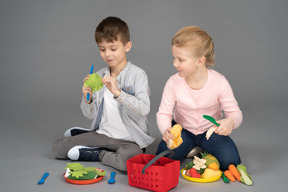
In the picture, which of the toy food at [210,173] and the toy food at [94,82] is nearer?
the toy food at [210,173]

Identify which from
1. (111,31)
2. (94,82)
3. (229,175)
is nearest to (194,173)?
(229,175)

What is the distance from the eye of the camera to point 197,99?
9.72ft

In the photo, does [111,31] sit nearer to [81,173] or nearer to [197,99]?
[197,99]

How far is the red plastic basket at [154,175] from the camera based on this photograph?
249 cm

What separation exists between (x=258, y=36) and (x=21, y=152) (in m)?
3.36

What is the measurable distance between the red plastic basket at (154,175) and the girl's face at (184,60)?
22.8 inches

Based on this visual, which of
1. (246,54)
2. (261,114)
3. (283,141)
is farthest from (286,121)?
(246,54)

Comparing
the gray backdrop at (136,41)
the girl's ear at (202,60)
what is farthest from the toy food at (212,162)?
the gray backdrop at (136,41)

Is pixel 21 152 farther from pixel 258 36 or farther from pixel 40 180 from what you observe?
pixel 258 36

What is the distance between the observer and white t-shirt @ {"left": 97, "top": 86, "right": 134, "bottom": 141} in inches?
Answer: 127

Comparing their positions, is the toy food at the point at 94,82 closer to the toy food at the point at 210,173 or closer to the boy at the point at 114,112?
the boy at the point at 114,112

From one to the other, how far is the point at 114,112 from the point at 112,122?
77mm

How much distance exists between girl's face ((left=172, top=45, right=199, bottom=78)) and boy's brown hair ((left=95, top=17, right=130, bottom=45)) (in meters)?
0.53

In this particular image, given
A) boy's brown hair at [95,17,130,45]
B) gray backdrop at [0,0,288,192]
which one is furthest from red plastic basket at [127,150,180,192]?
gray backdrop at [0,0,288,192]
